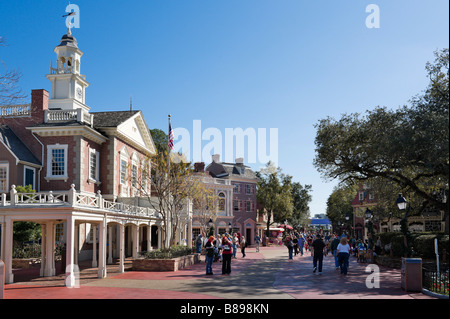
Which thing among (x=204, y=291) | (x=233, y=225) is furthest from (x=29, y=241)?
(x=233, y=225)

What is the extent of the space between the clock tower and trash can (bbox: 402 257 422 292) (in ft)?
79.9

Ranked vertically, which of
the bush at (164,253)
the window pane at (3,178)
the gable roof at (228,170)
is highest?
the gable roof at (228,170)

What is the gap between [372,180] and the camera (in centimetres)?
2786

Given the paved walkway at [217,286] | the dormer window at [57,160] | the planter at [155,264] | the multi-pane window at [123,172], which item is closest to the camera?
the paved walkway at [217,286]

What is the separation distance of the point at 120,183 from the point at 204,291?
58.3ft

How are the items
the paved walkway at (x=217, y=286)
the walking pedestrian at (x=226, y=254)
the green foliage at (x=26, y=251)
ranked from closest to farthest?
1. the paved walkway at (x=217, y=286)
2. the walking pedestrian at (x=226, y=254)
3. the green foliage at (x=26, y=251)

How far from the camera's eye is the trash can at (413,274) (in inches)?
533

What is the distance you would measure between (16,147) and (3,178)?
6.41 ft

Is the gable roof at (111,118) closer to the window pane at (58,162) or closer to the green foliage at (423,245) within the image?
the window pane at (58,162)

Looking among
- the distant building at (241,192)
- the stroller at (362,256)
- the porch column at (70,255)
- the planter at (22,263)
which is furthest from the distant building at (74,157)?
the distant building at (241,192)

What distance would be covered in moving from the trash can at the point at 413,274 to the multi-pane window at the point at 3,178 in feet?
71.2

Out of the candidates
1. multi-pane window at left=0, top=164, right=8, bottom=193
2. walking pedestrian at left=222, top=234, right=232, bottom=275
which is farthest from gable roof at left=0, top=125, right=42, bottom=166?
walking pedestrian at left=222, top=234, right=232, bottom=275

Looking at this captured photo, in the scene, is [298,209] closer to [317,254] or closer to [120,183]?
[120,183]
